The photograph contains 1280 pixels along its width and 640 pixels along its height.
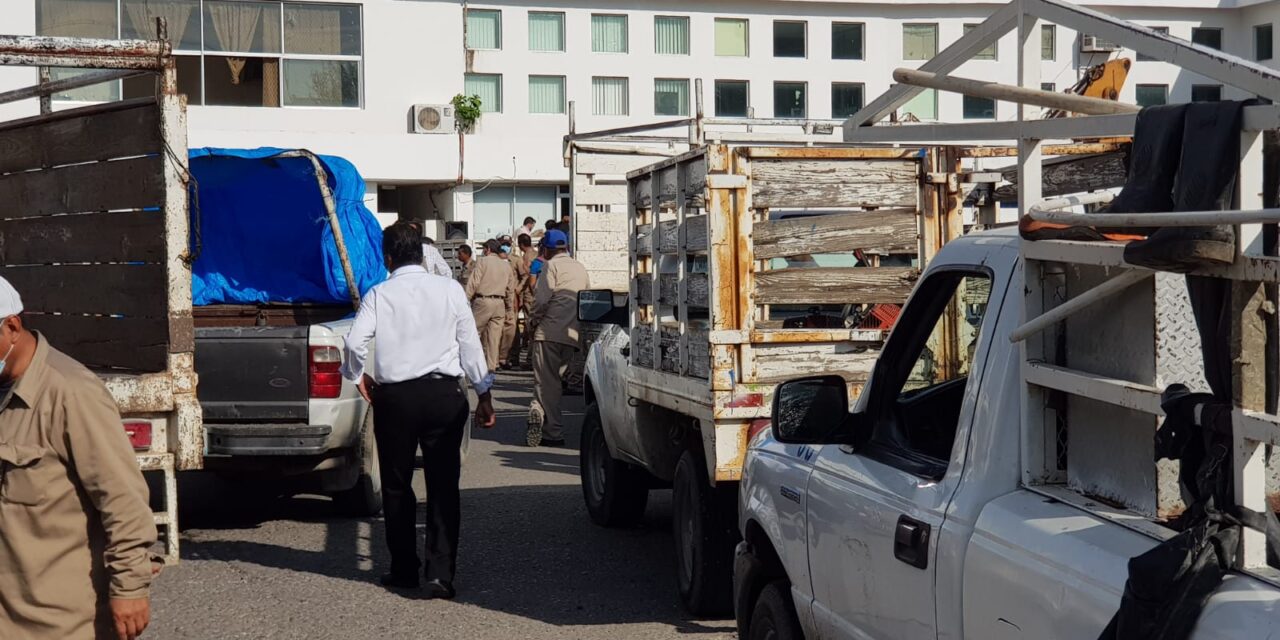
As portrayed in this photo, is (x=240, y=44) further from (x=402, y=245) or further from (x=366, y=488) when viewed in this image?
(x=402, y=245)

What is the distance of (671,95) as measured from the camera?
41688 mm

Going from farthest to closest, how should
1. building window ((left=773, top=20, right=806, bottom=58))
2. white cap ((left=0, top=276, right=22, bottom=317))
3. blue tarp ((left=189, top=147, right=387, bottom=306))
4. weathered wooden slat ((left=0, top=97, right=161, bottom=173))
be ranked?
building window ((left=773, top=20, right=806, bottom=58)) < blue tarp ((left=189, top=147, right=387, bottom=306)) < weathered wooden slat ((left=0, top=97, right=161, bottom=173)) < white cap ((left=0, top=276, right=22, bottom=317))

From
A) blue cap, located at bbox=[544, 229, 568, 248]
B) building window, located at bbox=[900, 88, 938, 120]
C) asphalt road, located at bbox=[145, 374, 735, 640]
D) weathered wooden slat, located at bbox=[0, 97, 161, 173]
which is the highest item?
building window, located at bbox=[900, 88, 938, 120]

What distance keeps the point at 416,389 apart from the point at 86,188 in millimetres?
2043

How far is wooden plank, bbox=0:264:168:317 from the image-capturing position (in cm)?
780

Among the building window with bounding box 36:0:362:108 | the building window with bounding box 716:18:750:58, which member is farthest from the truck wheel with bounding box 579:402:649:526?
the building window with bounding box 716:18:750:58

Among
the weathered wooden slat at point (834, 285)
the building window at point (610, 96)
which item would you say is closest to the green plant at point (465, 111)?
the building window at point (610, 96)

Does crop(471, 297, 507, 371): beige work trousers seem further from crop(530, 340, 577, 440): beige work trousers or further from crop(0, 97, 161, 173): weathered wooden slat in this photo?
crop(0, 97, 161, 173): weathered wooden slat

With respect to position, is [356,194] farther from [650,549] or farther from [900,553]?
[900,553]

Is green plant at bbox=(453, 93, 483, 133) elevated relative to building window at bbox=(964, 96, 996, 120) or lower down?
lower down

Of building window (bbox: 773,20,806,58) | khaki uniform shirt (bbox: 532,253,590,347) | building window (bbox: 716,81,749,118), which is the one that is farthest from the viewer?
building window (bbox: 773,20,806,58)

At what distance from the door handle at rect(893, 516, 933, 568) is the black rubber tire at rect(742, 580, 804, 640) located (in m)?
1.09

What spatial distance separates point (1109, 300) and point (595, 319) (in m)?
6.55

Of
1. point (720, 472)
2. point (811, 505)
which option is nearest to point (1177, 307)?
point (811, 505)
